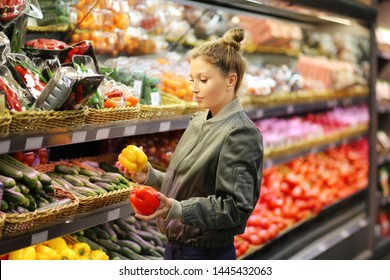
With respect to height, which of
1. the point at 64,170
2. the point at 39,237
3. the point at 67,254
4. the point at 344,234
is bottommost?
the point at 344,234

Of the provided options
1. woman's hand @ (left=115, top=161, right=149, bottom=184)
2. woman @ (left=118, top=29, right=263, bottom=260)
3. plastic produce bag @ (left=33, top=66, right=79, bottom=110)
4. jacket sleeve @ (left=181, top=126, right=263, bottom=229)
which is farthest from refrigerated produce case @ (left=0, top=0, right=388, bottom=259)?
jacket sleeve @ (left=181, top=126, right=263, bottom=229)

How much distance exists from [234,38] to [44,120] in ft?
2.59

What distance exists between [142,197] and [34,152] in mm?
943

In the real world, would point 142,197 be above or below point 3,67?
below

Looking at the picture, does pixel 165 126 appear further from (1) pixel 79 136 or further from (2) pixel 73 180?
(1) pixel 79 136

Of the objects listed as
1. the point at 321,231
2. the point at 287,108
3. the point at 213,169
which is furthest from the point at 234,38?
the point at 321,231

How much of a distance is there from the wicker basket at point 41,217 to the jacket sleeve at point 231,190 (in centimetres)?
54

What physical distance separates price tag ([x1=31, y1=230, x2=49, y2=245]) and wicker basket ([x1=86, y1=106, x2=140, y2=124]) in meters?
0.50

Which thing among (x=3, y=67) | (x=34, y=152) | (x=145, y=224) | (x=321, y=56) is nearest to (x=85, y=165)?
(x=34, y=152)

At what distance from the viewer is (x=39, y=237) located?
7.91 feet

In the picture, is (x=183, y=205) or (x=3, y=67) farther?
(x=3, y=67)
